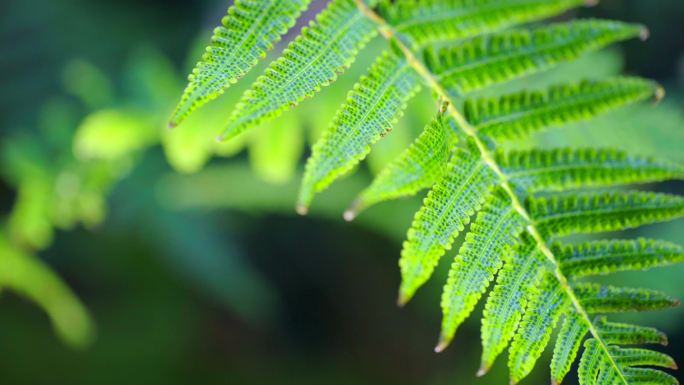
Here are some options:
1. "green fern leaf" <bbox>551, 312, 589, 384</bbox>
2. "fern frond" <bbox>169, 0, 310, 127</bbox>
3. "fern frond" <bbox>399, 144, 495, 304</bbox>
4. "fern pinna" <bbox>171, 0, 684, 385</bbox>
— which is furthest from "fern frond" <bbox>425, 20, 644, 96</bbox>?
"green fern leaf" <bbox>551, 312, 589, 384</bbox>

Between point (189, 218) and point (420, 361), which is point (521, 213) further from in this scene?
point (420, 361)

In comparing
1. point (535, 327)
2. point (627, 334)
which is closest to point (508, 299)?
point (535, 327)

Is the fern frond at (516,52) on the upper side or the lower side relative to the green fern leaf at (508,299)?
upper

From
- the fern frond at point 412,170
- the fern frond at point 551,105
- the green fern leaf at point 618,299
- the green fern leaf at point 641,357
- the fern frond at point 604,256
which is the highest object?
the fern frond at point 551,105

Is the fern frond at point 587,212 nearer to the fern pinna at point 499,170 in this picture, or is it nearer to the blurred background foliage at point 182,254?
the fern pinna at point 499,170

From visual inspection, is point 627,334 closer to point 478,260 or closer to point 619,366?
point 619,366

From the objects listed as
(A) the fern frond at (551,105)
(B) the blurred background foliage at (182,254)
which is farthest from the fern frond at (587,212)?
(B) the blurred background foliage at (182,254)
